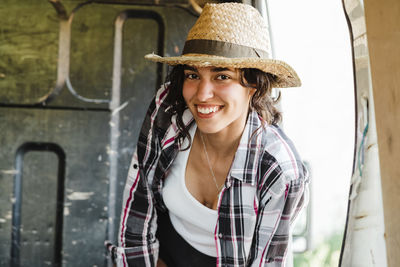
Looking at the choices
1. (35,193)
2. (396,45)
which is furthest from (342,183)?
(35,193)

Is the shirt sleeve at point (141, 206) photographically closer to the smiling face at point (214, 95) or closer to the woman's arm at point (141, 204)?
the woman's arm at point (141, 204)

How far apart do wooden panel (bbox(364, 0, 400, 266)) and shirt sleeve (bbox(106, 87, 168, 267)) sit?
0.85 m

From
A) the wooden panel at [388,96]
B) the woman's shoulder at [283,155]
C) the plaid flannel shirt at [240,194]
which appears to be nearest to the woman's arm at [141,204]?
the plaid flannel shirt at [240,194]

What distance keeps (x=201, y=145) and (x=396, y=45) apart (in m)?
0.92

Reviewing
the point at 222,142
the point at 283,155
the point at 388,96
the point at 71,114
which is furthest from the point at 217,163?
the point at 388,96

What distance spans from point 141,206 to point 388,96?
986mm

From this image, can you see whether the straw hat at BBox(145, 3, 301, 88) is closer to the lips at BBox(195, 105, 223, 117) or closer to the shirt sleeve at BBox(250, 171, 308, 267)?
the lips at BBox(195, 105, 223, 117)

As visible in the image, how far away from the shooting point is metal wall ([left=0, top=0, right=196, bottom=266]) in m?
1.88

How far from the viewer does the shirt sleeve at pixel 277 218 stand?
140cm

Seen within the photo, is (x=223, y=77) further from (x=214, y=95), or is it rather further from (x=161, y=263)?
(x=161, y=263)

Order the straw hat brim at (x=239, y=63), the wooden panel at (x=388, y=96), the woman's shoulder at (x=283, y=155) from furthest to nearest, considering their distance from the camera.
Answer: the woman's shoulder at (x=283, y=155), the straw hat brim at (x=239, y=63), the wooden panel at (x=388, y=96)

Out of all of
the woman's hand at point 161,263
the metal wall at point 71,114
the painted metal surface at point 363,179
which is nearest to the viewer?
the painted metal surface at point 363,179

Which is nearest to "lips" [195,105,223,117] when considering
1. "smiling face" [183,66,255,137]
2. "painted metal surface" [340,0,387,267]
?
"smiling face" [183,66,255,137]

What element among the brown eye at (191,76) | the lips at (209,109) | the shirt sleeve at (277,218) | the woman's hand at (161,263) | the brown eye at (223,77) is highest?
the brown eye at (191,76)
